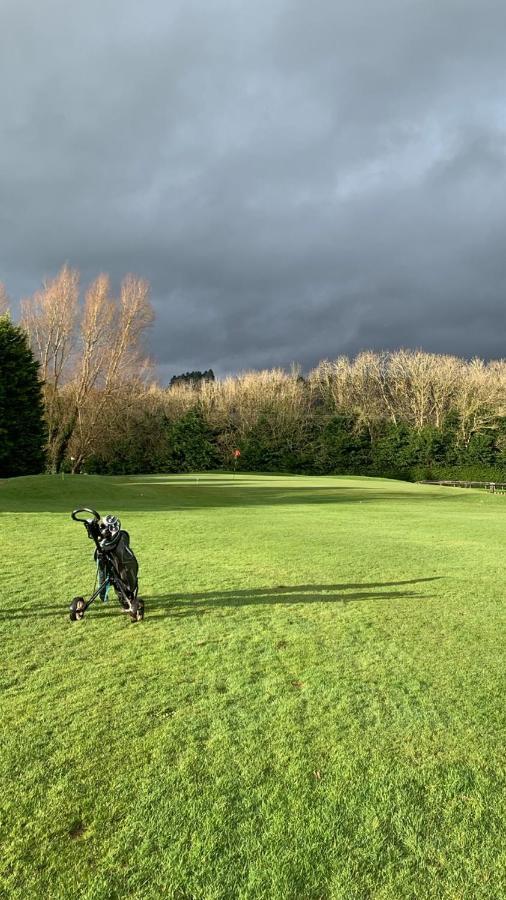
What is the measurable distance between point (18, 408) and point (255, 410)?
1238 inches

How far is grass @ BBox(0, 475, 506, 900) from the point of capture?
2.17 metres

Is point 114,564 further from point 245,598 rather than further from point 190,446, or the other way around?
point 190,446

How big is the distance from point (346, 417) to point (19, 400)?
3633cm

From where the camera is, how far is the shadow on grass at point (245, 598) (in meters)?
5.59

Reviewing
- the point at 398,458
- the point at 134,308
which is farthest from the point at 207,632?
the point at 398,458

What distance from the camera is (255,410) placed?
6100 cm

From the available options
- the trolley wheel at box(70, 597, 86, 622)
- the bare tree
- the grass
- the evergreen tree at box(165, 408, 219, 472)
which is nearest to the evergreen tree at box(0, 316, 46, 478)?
the bare tree

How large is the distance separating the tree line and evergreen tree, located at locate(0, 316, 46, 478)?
454 centimetres

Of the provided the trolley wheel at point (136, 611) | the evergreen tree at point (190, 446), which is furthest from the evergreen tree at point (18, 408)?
the trolley wheel at point (136, 611)

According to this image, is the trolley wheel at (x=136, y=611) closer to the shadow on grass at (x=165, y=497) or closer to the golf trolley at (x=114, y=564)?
the golf trolley at (x=114, y=564)

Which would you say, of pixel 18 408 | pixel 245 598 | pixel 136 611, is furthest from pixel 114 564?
pixel 18 408

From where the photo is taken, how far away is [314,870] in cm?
216

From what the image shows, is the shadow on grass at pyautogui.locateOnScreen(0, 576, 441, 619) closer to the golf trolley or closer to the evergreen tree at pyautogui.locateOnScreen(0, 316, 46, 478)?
the golf trolley

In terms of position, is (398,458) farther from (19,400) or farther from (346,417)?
(19,400)
